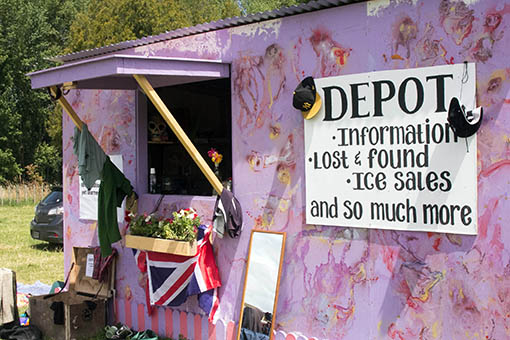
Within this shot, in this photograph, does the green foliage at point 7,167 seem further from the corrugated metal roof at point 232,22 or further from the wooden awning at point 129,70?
the wooden awning at point 129,70

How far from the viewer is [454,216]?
4.59 m

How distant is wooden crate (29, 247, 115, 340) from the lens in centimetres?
702

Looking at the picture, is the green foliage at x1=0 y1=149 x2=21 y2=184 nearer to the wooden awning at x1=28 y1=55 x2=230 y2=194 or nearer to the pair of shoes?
the pair of shoes

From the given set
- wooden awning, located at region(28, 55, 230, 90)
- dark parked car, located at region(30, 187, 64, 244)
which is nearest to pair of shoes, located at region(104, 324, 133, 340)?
wooden awning, located at region(28, 55, 230, 90)

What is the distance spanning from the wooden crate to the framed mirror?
223 cm

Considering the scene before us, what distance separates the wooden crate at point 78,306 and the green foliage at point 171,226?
1.28 metres

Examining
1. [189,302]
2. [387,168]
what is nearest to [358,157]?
[387,168]

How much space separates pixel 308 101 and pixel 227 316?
7.97 feet

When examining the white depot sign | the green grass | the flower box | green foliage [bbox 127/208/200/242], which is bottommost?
the green grass

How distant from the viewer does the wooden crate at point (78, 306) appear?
702 centimetres

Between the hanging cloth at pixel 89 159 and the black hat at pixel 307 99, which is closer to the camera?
the black hat at pixel 307 99

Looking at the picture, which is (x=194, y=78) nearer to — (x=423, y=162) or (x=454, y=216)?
(x=423, y=162)

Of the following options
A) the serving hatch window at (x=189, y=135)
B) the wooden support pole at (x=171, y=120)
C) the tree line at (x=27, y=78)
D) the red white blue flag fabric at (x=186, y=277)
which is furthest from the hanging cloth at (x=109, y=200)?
the tree line at (x=27, y=78)

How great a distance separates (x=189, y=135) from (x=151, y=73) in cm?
285
